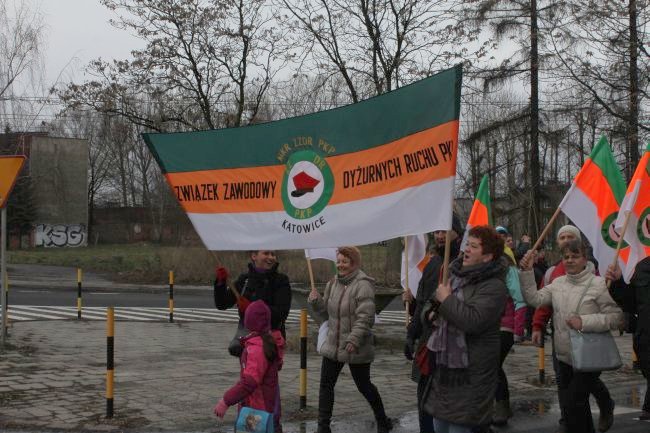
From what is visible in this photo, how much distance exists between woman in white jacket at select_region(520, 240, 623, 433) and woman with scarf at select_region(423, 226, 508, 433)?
1.39 metres

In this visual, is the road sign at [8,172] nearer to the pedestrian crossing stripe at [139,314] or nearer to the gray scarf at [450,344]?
the pedestrian crossing stripe at [139,314]

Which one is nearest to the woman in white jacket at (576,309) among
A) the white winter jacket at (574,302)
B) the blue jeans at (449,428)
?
the white winter jacket at (574,302)

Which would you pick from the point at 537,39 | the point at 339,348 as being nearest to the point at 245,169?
the point at 339,348

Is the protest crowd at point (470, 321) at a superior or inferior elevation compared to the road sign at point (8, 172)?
inferior

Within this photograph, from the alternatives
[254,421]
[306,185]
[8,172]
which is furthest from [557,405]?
[8,172]

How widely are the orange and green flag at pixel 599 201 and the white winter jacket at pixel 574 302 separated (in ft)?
3.45

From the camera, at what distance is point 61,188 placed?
73.1 meters

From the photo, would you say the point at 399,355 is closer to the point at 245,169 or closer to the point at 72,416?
the point at 72,416

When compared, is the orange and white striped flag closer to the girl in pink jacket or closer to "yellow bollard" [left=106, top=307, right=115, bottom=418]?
"yellow bollard" [left=106, top=307, right=115, bottom=418]

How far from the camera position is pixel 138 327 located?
1758 cm

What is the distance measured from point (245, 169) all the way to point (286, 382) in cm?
423

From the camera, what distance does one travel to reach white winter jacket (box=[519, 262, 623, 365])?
6.51 m

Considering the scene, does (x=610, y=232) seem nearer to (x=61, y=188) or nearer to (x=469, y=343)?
(x=469, y=343)

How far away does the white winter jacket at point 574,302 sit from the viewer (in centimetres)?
651
